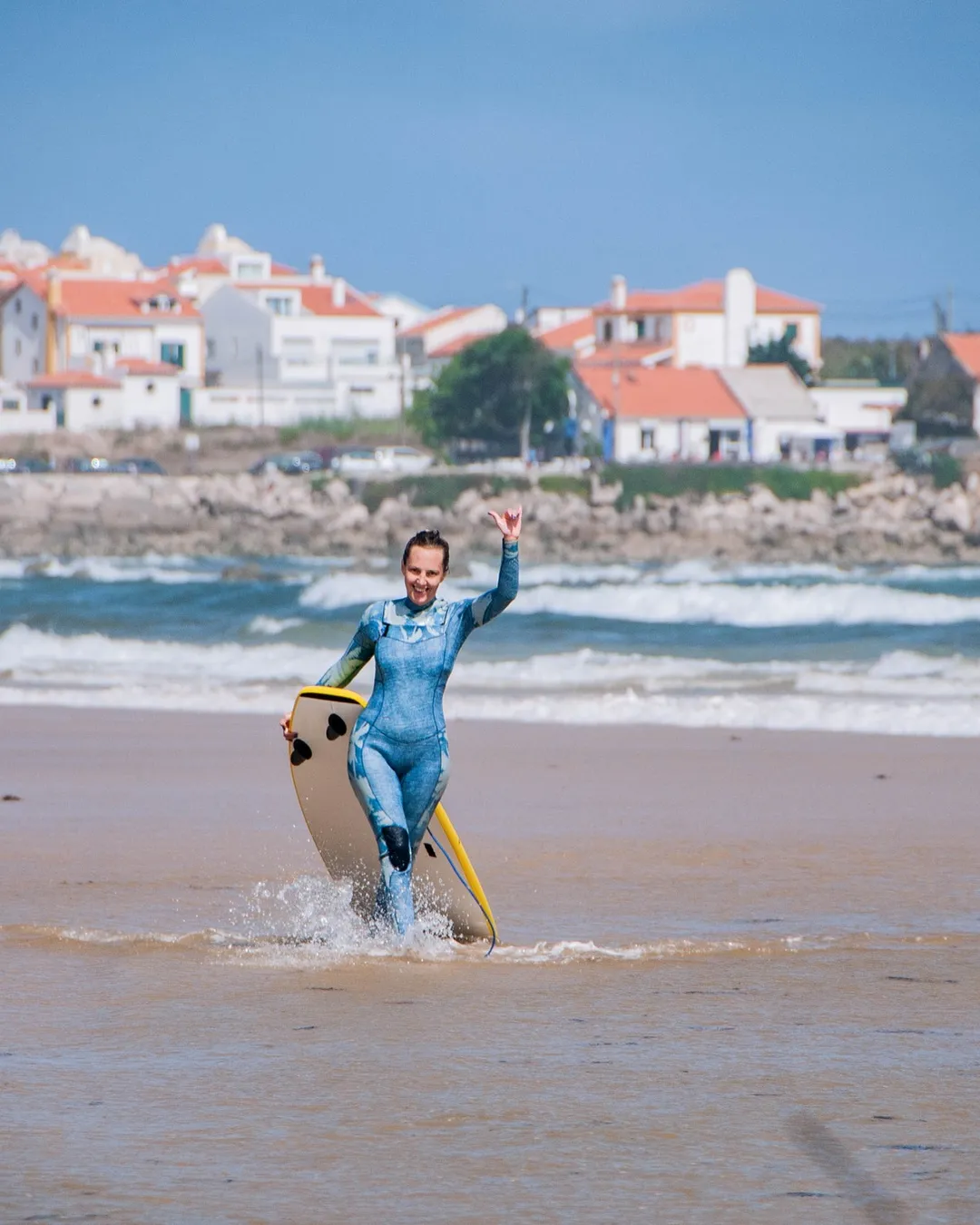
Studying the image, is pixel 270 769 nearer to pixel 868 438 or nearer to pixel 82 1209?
pixel 82 1209

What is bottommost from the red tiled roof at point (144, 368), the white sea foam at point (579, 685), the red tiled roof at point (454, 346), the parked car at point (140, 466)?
the white sea foam at point (579, 685)

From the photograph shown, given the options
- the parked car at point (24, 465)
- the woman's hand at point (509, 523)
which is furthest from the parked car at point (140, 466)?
the woman's hand at point (509, 523)

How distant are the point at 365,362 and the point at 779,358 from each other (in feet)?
63.5

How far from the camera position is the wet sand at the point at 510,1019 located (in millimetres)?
3398

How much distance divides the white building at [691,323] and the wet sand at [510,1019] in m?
73.8

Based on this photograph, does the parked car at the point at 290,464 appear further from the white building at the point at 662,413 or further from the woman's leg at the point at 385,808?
the woman's leg at the point at 385,808

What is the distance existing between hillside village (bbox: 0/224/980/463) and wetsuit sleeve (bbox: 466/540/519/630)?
5969 cm

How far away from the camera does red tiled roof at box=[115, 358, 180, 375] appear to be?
7138cm

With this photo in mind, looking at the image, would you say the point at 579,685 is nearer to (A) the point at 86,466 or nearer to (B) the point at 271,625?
(B) the point at 271,625

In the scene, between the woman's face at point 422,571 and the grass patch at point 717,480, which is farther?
the grass patch at point 717,480

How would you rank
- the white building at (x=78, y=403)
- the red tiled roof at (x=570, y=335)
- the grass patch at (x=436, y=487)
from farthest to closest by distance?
1. the red tiled roof at (x=570, y=335)
2. the white building at (x=78, y=403)
3. the grass patch at (x=436, y=487)

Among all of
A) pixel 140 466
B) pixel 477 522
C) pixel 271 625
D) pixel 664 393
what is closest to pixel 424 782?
pixel 271 625

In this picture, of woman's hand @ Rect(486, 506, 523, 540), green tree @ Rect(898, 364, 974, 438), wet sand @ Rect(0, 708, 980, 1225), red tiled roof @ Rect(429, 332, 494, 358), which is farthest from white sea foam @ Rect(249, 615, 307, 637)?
red tiled roof @ Rect(429, 332, 494, 358)

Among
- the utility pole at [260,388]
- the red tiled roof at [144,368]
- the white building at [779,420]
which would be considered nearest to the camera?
the white building at [779,420]
